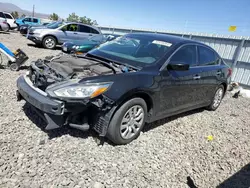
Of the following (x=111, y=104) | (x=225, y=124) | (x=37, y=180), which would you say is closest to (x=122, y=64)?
(x=111, y=104)

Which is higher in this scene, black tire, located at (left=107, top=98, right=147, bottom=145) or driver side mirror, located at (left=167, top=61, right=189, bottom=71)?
driver side mirror, located at (left=167, top=61, right=189, bottom=71)

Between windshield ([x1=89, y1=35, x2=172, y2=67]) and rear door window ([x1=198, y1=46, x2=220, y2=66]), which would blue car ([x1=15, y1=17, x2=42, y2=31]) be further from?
rear door window ([x1=198, y1=46, x2=220, y2=66])

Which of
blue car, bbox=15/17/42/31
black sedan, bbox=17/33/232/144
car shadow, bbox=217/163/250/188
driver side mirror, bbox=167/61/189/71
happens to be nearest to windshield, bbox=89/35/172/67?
black sedan, bbox=17/33/232/144

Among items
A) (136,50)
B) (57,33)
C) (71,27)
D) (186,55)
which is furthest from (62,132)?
(71,27)

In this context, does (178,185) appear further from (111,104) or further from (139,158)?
(111,104)

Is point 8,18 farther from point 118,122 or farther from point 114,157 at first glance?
point 114,157

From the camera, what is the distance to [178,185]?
2.43 metres

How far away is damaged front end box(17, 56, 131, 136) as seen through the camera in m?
2.40

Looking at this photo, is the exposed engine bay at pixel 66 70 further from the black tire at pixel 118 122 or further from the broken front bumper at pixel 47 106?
the black tire at pixel 118 122

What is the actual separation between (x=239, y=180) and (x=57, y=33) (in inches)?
458

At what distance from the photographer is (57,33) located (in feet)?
38.3

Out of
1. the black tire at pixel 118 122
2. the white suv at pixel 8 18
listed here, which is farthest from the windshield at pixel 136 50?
the white suv at pixel 8 18

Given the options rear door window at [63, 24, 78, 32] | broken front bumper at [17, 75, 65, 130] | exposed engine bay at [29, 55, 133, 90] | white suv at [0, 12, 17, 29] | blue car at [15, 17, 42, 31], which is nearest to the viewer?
broken front bumper at [17, 75, 65, 130]

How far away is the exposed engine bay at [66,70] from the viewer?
2740 mm
